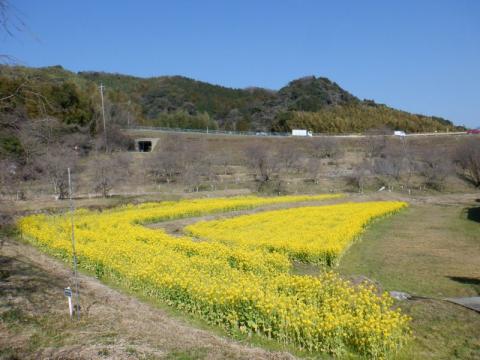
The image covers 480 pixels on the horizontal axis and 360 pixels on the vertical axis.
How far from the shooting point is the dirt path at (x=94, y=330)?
5969mm

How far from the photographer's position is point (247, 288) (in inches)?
332

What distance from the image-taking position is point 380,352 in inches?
272

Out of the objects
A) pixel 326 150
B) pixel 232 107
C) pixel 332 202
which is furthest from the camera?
pixel 232 107

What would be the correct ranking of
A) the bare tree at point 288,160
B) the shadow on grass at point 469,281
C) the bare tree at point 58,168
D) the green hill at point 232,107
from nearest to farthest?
the shadow on grass at point 469,281, the bare tree at point 58,168, the bare tree at point 288,160, the green hill at point 232,107

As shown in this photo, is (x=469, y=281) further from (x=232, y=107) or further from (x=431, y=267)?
(x=232, y=107)

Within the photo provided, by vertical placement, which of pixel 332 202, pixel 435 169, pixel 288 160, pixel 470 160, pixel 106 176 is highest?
pixel 288 160

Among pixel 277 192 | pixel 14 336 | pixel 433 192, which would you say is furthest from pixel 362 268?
pixel 433 192

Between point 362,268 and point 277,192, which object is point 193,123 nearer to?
point 277,192

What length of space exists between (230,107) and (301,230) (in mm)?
109839

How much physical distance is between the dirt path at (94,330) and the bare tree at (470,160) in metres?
43.5

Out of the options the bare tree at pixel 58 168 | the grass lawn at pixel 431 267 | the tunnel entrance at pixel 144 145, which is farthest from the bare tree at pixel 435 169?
the tunnel entrance at pixel 144 145

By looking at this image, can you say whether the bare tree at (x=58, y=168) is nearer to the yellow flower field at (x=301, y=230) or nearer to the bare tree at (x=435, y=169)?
the yellow flower field at (x=301, y=230)

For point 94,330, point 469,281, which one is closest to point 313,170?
point 469,281

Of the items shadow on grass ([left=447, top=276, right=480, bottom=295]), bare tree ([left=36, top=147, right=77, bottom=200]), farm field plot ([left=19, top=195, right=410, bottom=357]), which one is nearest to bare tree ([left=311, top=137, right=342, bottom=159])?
bare tree ([left=36, top=147, right=77, bottom=200])
